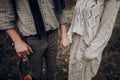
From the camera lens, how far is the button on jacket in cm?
244

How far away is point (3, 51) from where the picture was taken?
17.5 feet

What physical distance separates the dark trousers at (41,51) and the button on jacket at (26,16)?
0.12m

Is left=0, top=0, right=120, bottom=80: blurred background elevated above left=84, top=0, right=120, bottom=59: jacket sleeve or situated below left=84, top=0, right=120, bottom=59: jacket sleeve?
below

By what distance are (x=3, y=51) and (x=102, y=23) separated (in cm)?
305

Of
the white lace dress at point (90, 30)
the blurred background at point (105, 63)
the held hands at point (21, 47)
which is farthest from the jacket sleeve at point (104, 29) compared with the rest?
the blurred background at point (105, 63)

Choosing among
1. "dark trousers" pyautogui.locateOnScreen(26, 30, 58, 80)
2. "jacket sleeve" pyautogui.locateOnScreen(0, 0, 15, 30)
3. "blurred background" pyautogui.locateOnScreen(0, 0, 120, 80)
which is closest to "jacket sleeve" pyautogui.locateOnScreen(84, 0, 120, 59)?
"dark trousers" pyautogui.locateOnScreen(26, 30, 58, 80)

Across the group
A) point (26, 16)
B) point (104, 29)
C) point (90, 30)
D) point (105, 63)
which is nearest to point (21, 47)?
point (26, 16)

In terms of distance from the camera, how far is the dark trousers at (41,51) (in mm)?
2740

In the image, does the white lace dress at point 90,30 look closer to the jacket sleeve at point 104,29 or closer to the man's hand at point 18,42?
the jacket sleeve at point 104,29

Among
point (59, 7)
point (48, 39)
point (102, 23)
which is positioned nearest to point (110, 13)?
point (102, 23)

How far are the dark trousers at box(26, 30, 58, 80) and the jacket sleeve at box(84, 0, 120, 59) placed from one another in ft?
1.32

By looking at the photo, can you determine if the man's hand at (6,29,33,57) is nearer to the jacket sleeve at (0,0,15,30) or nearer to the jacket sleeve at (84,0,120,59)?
the jacket sleeve at (0,0,15,30)

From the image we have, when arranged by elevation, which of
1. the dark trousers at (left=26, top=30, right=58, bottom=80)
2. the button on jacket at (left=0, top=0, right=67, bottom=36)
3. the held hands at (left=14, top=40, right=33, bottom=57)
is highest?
the button on jacket at (left=0, top=0, right=67, bottom=36)

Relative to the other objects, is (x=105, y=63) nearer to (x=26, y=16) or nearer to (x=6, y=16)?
(x=26, y=16)
